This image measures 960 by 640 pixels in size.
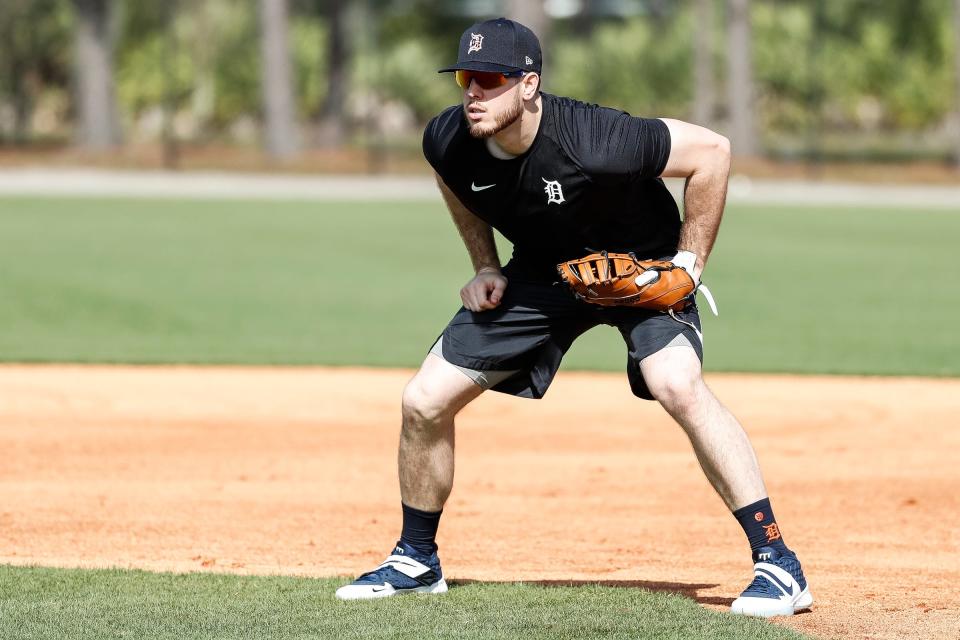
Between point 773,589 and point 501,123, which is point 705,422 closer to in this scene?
point 773,589

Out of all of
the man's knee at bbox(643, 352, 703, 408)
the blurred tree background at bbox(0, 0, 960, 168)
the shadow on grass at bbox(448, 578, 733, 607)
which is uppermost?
the man's knee at bbox(643, 352, 703, 408)

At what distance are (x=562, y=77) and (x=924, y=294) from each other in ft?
173

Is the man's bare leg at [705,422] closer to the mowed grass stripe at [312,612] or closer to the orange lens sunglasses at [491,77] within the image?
the mowed grass stripe at [312,612]

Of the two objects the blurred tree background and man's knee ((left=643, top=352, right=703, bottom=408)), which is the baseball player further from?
the blurred tree background

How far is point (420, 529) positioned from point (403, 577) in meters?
0.18

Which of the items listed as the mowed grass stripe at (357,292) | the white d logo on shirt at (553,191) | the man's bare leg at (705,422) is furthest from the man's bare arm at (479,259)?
the mowed grass stripe at (357,292)

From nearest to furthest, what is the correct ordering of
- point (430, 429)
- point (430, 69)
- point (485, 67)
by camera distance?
point (485, 67) → point (430, 429) → point (430, 69)

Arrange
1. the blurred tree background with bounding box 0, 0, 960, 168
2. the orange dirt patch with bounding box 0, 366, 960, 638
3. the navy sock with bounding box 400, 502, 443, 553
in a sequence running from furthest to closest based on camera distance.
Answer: the blurred tree background with bounding box 0, 0, 960, 168
the orange dirt patch with bounding box 0, 366, 960, 638
the navy sock with bounding box 400, 502, 443, 553

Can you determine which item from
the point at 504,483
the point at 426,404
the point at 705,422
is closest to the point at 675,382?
the point at 705,422

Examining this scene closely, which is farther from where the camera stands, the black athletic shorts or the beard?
the black athletic shorts

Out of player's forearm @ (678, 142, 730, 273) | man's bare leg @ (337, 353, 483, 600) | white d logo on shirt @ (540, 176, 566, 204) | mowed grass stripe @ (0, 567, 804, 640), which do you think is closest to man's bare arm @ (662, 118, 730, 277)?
player's forearm @ (678, 142, 730, 273)

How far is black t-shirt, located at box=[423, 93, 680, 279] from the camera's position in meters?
5.01

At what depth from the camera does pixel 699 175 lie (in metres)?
5.16

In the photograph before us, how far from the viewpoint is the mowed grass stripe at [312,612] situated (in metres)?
4.76
